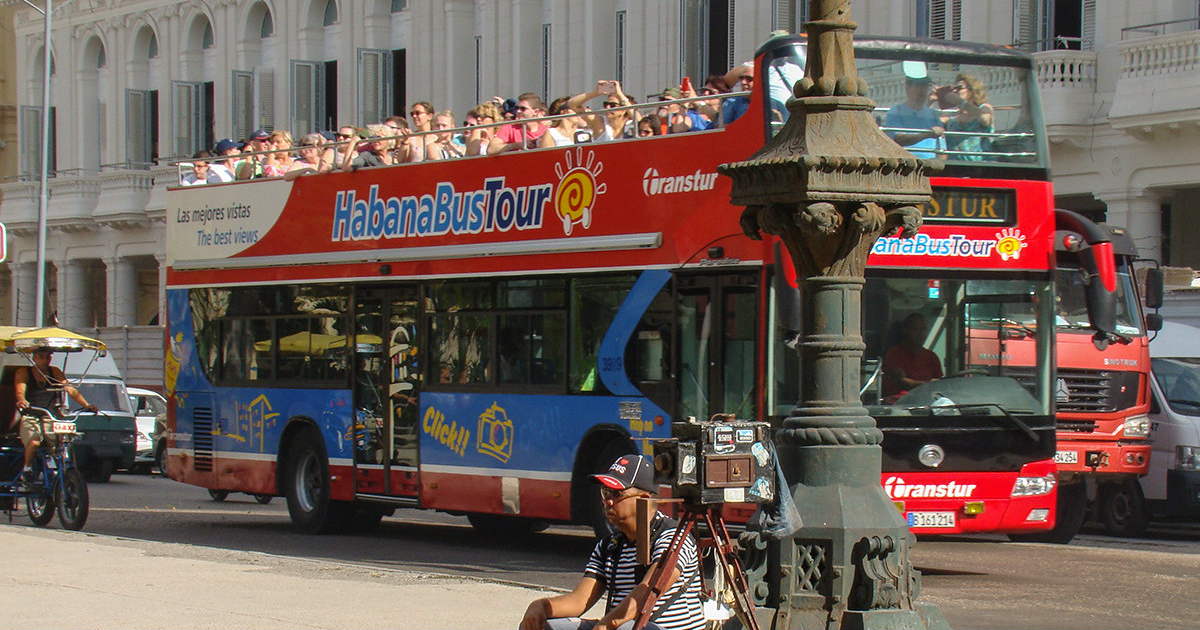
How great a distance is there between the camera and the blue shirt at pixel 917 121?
42.3ft

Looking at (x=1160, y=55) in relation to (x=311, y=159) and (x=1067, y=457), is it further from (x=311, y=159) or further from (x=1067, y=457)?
(x=311, y=159)

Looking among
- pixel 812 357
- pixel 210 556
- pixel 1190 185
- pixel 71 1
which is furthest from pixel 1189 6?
pixel 71 1

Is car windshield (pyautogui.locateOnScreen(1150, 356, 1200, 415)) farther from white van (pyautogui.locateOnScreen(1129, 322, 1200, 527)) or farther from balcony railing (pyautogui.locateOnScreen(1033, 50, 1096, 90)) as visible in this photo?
balcony railing (pyautogui.locateOnScreen(1033, 50, 1096, 90))

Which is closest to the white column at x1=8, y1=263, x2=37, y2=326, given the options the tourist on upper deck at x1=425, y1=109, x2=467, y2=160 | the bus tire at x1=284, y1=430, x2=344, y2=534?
the bus tire at x1=284, y1=430, x2=344, y2=534

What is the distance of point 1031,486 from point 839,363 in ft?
15.8

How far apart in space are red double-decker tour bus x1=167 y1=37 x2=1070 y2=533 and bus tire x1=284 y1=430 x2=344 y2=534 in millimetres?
28

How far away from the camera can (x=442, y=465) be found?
16.1 meters

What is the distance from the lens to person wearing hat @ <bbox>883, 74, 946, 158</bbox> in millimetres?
12898

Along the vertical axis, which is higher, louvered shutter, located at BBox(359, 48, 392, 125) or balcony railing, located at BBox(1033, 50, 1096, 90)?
louvered shutter, located at BBox(359, 48, 392, 125)

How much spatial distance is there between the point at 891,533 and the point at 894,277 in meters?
4.25

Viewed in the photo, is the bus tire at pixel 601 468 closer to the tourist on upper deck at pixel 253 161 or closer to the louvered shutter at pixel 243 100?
the tourist on upper deck at pixel 253 161

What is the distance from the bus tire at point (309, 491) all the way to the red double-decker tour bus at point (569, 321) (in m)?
0.03

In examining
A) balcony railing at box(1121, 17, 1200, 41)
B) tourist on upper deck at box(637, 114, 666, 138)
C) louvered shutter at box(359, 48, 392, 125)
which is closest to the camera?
tourist on upper deck at box(637, 114, 666, 138)

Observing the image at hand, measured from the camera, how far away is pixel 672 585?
684cm
